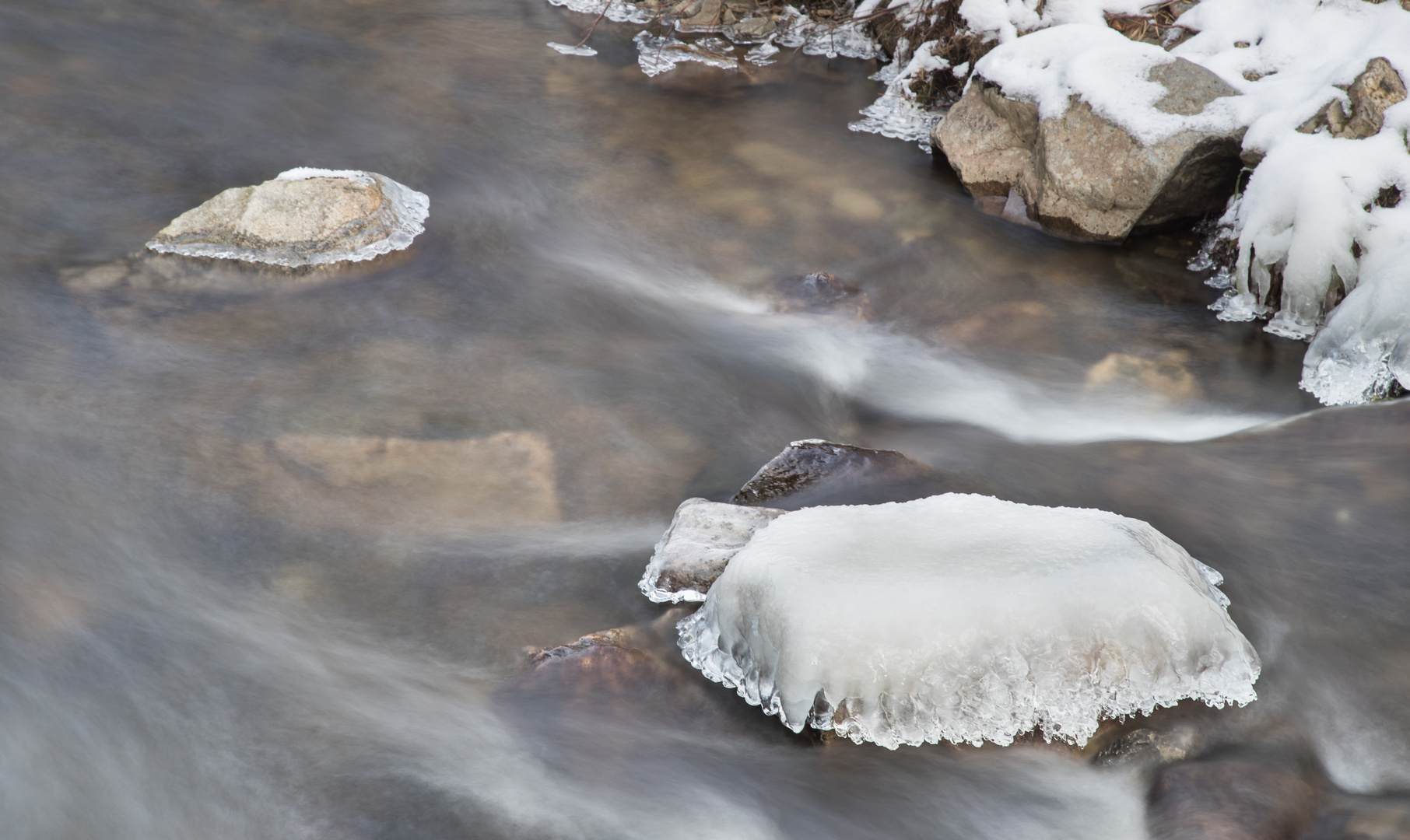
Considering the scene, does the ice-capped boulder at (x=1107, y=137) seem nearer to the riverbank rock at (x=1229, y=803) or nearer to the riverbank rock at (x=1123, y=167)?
the riverbank rock at (x=1123, y=167)

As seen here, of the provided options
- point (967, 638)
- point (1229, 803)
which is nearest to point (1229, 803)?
point (1229, 803)

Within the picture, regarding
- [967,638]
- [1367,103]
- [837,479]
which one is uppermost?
[1367,103]

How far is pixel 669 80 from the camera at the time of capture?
660 cm

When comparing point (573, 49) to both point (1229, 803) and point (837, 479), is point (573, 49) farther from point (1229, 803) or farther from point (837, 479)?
point (1229, 803)

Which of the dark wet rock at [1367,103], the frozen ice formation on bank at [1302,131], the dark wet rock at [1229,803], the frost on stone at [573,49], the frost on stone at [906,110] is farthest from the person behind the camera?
the frost on stone at [573,49]

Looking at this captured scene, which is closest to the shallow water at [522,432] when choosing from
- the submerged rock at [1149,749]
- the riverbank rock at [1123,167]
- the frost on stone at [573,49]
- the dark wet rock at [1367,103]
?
the submerged rock at [1149,749]

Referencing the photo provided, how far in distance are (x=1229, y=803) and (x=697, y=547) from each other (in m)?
1.46

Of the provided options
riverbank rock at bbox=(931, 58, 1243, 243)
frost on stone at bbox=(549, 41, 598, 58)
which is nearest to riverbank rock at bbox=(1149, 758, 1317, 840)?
riverbank rock at bbox=(931, 58, 1243, 243)

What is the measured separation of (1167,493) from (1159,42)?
11.0 ft

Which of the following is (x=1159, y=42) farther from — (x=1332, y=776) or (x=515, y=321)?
(x=1332, y=776)

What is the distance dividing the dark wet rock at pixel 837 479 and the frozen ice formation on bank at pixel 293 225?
2230 mm

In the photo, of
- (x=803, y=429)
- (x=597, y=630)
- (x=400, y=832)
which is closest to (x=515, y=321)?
(x=803, y=429)

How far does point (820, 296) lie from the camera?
4789 millimetres

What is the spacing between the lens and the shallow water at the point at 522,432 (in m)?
2.33
